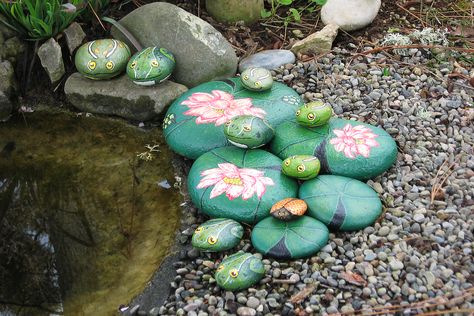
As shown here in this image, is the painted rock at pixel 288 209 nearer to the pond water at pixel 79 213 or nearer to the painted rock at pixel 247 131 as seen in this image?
the painted rock at pixel 247 131

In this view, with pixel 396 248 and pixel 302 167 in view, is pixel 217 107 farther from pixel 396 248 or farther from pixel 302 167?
pixel 396 248

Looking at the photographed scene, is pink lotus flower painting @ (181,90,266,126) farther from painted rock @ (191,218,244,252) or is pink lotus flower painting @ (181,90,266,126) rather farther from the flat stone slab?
painted rock @ (191,218,244,252)

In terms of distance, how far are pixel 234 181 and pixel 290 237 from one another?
41cm

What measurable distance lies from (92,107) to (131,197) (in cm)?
77

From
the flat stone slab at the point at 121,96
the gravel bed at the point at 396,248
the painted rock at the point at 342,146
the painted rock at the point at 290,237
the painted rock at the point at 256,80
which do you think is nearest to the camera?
the gravel bed at the point at 396,248

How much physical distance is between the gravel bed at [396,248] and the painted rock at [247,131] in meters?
0.39

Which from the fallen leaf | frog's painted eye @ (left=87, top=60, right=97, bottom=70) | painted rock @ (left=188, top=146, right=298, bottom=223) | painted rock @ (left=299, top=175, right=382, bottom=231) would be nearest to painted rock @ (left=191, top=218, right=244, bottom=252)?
painted rock @ (left=188, top=146, right=298, bottom=223)

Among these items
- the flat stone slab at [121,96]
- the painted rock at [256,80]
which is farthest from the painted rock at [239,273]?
the flat stone slab at [121,96]

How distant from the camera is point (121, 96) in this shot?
11.5 feet

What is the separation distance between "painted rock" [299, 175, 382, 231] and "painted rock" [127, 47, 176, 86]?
110cm

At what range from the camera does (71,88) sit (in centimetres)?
358

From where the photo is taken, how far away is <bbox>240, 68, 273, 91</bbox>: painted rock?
3311mm

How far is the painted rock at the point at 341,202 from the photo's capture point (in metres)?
2.68

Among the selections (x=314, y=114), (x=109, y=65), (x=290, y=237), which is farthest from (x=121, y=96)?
(x=290, y=237)
